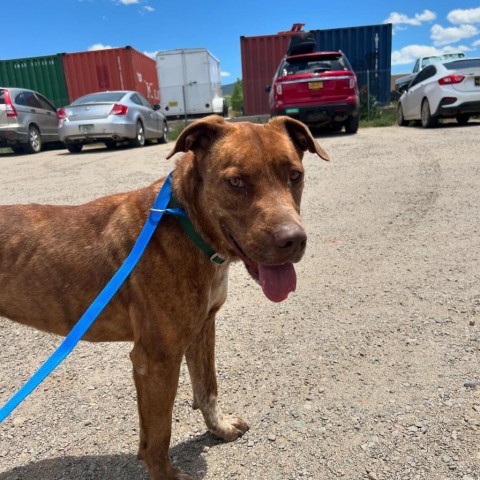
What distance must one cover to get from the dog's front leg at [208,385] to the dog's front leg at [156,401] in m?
0.35

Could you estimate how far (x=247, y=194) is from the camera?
82.3 inches

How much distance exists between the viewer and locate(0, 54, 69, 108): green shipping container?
23.4m

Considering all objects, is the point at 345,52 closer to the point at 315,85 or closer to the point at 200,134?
the point at 315,85

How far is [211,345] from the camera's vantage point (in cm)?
269

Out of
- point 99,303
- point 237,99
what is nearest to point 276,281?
point 99,303

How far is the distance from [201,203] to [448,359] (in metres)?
2.09

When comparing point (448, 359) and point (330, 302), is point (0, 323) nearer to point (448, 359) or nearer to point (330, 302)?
→ point (330, 302)

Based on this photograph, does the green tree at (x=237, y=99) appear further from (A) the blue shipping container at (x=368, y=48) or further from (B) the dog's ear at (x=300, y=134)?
(B) the dog's ear at (x=300, y=134)

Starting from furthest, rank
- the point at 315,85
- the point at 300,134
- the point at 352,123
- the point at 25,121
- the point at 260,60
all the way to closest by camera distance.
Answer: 1. the point at 260,60
2. the point at 25,121
3. the point at 352,123
4. the point at 315,85
5. the point at 300,134

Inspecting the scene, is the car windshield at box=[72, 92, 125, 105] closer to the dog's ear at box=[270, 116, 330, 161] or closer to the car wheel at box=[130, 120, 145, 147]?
the car wheel at box=[130, 120, 145, 147]

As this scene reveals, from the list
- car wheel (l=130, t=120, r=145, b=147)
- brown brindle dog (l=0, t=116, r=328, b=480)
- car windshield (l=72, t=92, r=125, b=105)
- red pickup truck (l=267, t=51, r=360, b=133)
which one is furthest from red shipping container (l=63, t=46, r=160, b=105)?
brown brindle dog (l=0, t=116, r=328, b=480)

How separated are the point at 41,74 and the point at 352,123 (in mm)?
18179

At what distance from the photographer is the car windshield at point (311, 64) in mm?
12188

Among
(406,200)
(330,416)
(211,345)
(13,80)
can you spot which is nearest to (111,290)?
(211,345)
